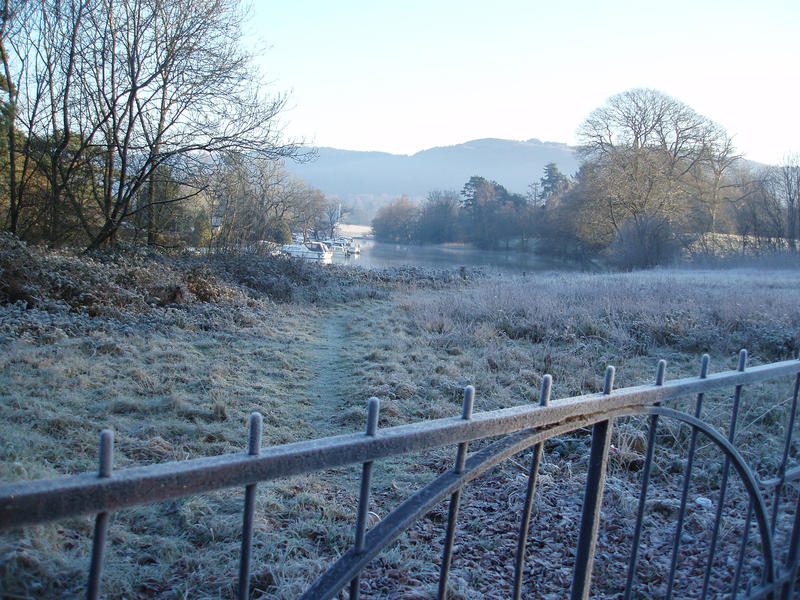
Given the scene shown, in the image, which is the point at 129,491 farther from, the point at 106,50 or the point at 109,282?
the point at 106,50

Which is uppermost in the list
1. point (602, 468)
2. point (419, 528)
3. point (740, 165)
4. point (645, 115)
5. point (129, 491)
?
point (645, 115)

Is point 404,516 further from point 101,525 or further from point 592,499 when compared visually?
point 592,499

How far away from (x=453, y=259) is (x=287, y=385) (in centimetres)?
4321

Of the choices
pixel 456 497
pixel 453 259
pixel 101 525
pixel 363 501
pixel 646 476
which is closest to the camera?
pixel 101 525

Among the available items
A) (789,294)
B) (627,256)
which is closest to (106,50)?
(789,294)

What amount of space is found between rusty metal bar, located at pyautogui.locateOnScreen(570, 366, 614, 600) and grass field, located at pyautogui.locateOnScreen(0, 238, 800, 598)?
4.60 feet

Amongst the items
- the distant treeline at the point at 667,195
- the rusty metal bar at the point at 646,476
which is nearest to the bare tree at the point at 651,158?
the distant treeline at the point at 667,195

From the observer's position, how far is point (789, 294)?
1365 cm

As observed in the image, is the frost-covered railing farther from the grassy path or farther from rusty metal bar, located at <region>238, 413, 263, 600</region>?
the grassy path

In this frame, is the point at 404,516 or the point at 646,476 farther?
the point at 646,476

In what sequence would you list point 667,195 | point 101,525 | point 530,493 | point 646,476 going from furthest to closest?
point 667,195 < point 646,476 < point 530,493 < point 101,525

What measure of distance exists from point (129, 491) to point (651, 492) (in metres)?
4.43

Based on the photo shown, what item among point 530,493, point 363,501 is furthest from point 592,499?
point 363,501

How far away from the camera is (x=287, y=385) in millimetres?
7375
